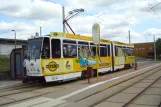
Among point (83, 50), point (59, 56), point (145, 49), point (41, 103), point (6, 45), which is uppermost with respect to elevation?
point (145, 49)

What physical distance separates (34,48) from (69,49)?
2.49 meters

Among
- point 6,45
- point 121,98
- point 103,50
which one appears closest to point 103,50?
point 103,50

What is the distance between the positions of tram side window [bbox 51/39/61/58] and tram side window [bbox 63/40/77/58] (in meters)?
0.60

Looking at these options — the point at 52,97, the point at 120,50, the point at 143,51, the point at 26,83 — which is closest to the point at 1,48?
the point at 120,50

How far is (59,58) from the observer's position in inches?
647

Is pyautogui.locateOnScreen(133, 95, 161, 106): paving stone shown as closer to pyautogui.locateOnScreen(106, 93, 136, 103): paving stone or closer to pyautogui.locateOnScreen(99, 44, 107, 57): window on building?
pyautogui.locateOnScreen(106, 93, 136, 103): paving stone

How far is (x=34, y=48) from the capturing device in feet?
52.9

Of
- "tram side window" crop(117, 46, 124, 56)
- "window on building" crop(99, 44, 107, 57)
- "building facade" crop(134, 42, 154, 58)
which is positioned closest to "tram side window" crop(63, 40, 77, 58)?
"window on building" crop(99, 44, 107, 57)

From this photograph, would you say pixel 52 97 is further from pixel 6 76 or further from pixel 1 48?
pixel 1 48

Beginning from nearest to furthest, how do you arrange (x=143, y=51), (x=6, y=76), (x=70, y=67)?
(x=70, y=67)
(x=6, y=76)
(x=143, y=51)

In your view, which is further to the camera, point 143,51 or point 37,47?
point 143,51

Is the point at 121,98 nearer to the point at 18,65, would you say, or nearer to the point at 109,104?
the point at 109,104

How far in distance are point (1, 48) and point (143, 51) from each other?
216ft

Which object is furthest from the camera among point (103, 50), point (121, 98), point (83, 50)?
point (103, 50)
